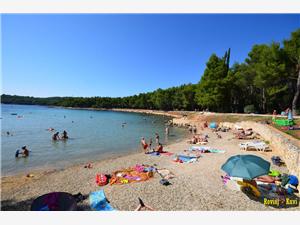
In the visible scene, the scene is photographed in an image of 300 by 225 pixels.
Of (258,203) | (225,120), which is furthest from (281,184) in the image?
(225,120)

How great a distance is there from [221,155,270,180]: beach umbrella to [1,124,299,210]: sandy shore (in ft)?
3.63

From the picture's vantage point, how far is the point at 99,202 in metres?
7.81

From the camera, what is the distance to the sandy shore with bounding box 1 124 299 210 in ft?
24.8

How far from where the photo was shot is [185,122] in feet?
151

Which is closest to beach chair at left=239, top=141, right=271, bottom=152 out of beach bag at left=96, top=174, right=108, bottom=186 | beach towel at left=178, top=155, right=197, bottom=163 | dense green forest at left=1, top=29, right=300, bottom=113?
beach towel at left=178, top=155, right=197, bottom=163

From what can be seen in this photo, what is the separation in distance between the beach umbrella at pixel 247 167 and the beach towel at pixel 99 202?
4.91m

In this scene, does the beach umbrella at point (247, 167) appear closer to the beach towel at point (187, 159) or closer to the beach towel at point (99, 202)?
the beach towel at point (99, 202)

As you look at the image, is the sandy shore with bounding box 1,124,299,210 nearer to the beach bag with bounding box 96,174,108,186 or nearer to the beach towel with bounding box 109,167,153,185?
the beach bag with bounding box 96,174,108,186

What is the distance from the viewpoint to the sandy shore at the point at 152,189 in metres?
7.55

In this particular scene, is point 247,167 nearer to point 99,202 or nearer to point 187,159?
point 99,202

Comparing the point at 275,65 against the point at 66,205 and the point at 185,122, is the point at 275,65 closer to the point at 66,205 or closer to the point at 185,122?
the point at 185,122

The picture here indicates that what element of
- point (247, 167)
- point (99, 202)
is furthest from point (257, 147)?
point (99, 202)

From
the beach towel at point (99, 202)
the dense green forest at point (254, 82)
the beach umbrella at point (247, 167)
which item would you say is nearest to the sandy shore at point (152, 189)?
the beach towel at point (99, 202)
